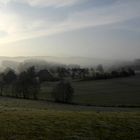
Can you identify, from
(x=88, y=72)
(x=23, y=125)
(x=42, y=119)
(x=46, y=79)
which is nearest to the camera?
(x=23, y=125)

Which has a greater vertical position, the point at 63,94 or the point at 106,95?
the point at 63,94

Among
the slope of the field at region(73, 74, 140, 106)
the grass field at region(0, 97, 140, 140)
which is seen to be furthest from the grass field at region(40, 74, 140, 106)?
the grass field at region(0, 97, 140, 140)

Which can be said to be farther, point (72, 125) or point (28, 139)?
point (72, 125)

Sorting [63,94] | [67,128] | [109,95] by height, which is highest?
[67,128]

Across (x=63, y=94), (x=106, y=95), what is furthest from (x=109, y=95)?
(x=63, y=94)

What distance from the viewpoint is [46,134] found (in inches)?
658

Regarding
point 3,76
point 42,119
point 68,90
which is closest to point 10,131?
point 42,119

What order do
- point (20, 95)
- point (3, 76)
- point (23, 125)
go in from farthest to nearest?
point (3, 76) → point (20, 95) → point (23, 125)

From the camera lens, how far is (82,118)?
21.2 meters

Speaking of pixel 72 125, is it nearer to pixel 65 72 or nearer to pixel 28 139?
pixel 28 139

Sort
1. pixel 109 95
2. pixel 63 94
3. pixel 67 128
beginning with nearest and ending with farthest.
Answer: pixel 67 128 → pixel 63 94 → pixel 109 95

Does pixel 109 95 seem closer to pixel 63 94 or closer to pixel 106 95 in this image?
pixel 106 95

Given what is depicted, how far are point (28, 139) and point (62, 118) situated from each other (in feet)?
17.9

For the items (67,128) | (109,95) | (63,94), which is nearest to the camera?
(67,128)
